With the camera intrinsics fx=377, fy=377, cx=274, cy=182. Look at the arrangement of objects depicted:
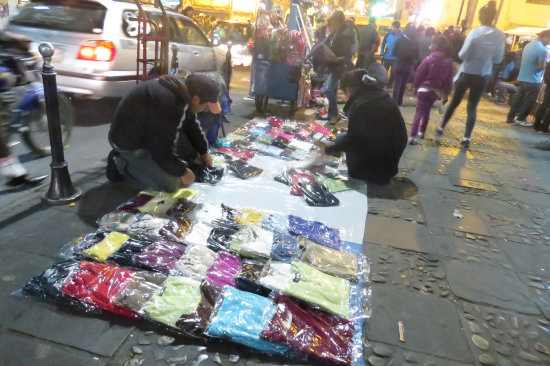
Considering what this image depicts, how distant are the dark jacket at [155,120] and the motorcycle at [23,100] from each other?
3.36 ft

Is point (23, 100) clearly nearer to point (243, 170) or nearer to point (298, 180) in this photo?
point (243, 170)

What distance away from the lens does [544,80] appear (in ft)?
26.7

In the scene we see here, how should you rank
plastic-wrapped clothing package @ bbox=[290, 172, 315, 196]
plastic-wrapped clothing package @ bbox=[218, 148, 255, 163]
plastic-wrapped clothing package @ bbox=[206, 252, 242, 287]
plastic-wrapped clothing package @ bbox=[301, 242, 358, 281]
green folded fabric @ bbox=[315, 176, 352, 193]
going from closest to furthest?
1. plastic-wrapped clothing package @ bbox=[206, 252, 242, 287]
2. plastic-wrapped clothing package @ bbox=[301, 242, 358, 281]
3. plastic-wrapped clothing package @ bbox=[290, 172, 315, 196]
4. green folded fabric @ bbox=[315, 176, 352, 193]
5. plastic-wrapped clothing package @ bbox=[218, 148, 255, 163]

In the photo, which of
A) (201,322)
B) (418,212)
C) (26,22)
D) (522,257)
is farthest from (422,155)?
(26,22)

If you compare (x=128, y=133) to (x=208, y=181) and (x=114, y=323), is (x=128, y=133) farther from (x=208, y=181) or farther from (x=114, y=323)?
A: (x=114, y=323)

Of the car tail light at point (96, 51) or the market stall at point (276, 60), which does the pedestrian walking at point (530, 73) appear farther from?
the car tail light at point (96, 51)

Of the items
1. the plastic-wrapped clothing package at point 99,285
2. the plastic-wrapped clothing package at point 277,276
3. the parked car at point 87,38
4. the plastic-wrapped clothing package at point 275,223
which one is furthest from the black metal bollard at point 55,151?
the parked car at point 87,38

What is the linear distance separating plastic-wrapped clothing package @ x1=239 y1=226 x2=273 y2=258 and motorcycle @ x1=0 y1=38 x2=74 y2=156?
97.7 inches

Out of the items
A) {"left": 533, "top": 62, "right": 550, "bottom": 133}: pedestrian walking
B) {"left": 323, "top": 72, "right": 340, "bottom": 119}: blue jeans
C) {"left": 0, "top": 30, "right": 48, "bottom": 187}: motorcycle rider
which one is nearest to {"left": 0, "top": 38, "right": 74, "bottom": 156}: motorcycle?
{"left": 0, "top": 30, "right": 48, "bottom": 187}: motorcycle rider

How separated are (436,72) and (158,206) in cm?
479

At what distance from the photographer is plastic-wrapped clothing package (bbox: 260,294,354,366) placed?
1.91 m

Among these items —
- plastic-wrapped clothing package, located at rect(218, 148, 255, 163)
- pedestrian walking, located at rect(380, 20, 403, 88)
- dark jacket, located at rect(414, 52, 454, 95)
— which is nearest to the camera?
plastic-wrapped clothing package, located at rect(218, 148, 255, 163)

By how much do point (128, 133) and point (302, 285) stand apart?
2035mm

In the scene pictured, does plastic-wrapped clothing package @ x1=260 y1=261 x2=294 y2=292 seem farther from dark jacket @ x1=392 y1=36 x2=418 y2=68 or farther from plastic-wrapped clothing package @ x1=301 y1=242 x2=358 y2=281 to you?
dark jacket @ x1=392 y1=36 x2=418 y2=68
